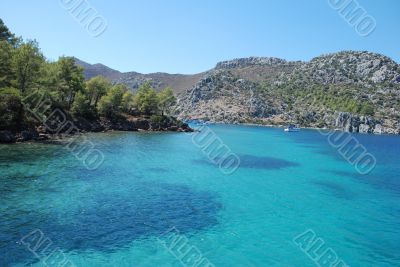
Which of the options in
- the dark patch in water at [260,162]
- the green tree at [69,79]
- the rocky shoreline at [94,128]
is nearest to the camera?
the rocky shoreline at [94,128]

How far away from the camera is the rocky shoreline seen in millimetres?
67769

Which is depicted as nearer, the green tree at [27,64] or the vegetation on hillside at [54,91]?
the vegetation on hillside at [54,91]

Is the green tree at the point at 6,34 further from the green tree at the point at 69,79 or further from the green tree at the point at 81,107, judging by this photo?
the green tree at the point at 81,107

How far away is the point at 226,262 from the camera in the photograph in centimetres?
2408

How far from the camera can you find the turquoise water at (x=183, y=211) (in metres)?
25.0

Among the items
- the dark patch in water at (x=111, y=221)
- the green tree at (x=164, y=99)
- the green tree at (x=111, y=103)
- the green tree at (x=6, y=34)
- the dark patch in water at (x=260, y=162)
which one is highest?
the green tree at (x=6, y=34)

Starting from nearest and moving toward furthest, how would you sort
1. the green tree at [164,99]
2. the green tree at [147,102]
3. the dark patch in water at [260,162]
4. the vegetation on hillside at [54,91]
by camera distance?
the dark patch in water at [260,162] < the vegetation on hillside at [54,91] < the green tree at [147,102] < the green tree at [164,99]

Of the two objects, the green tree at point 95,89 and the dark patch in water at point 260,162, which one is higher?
the green tree at point 95,89

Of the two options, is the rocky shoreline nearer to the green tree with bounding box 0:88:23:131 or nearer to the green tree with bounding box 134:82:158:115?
the green tree with bounding box 0:88:23:131

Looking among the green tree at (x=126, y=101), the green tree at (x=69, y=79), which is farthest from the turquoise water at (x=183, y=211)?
the green tree at (x=126, y=101)

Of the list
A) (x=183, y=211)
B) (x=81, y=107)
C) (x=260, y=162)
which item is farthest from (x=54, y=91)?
(x=183, y=211)

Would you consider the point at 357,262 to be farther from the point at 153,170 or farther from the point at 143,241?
the point at 153,170

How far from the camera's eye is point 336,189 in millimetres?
52219

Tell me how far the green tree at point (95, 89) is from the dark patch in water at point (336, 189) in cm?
9065
